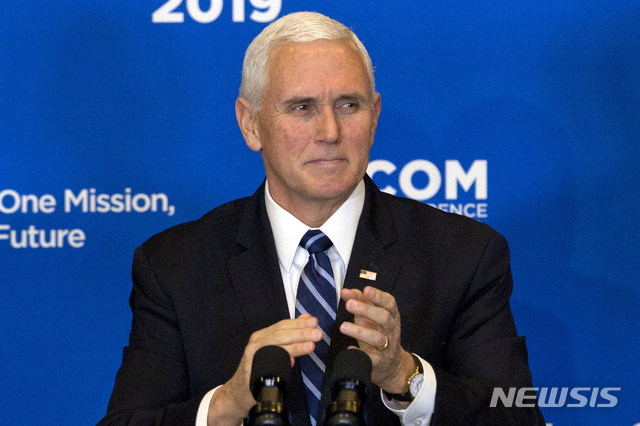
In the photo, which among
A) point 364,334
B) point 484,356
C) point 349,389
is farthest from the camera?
point 484,356

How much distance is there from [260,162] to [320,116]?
2.66 ft

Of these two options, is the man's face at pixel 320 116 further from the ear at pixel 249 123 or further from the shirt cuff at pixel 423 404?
the shirt cuff at pixel 423 404

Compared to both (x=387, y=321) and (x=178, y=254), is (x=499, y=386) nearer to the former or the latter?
(x=387, y=321)

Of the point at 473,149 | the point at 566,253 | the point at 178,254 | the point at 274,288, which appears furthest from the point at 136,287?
the point at 566,253

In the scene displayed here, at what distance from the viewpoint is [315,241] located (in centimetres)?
221

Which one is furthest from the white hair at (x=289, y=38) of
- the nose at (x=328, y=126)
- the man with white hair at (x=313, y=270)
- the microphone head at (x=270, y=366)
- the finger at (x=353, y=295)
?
the microphone head at (x=270, y=366)

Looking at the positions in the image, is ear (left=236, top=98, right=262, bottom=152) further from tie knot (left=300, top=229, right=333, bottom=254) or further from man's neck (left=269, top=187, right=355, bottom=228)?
tie knot (left=300, top=229, right=333, bottom=254)

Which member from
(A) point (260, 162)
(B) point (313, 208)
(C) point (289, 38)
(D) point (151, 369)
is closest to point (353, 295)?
(B) point (313, 208)

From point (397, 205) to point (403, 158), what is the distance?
52 cm

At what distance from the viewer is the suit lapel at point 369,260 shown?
2.05 metres

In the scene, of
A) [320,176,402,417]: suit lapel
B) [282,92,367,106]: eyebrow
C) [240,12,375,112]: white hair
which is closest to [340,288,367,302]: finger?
[320,176,402,417]: suit lapel

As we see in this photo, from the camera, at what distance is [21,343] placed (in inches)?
114

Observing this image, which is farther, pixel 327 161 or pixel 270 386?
pixel 327 161

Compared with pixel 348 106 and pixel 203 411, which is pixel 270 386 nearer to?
pixel 203 411
